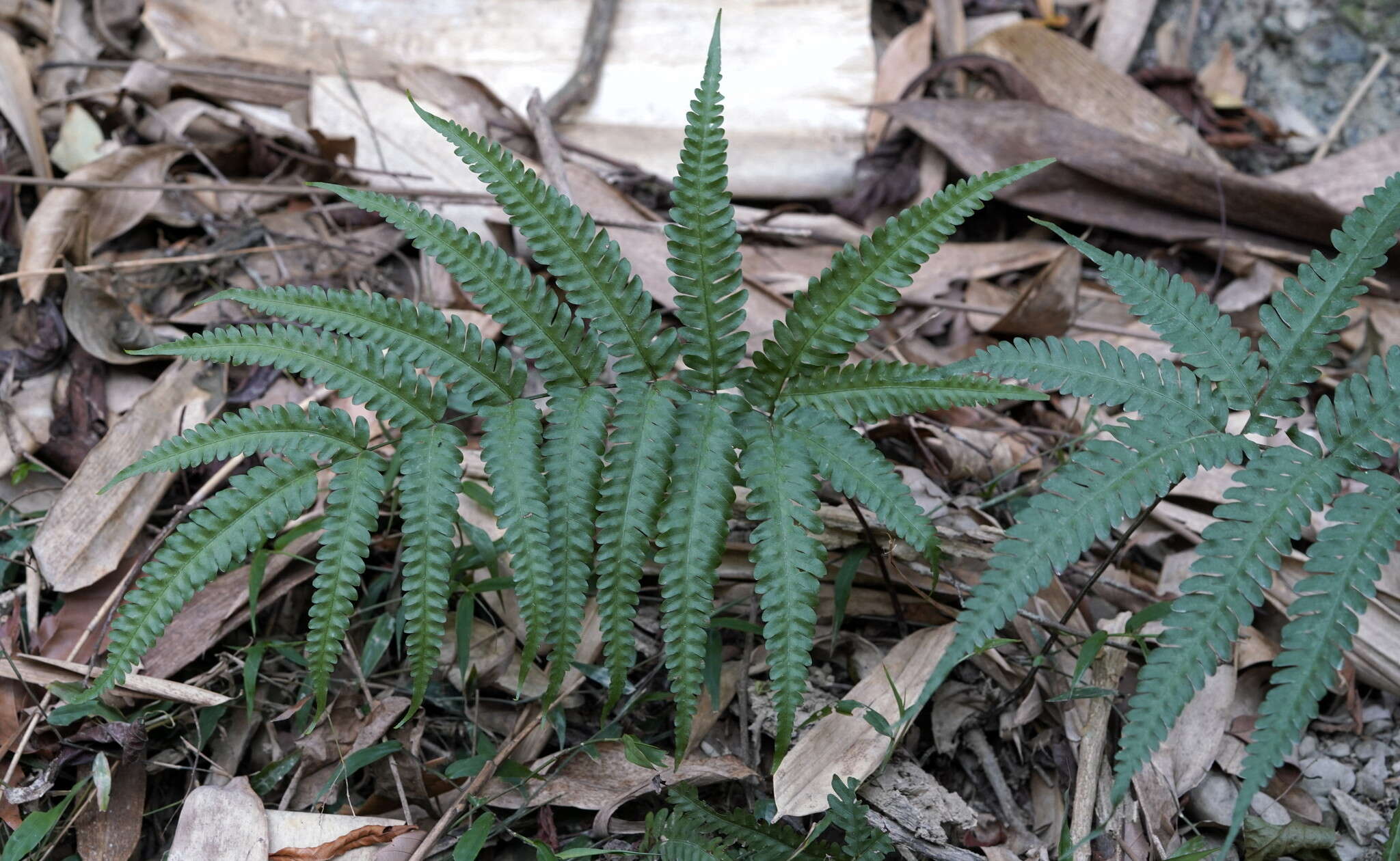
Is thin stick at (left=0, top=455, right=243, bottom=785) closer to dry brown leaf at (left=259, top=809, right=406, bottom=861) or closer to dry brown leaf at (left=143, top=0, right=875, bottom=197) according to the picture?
dry brown leaf at (left=259, top=809, right=406, bottom=861)

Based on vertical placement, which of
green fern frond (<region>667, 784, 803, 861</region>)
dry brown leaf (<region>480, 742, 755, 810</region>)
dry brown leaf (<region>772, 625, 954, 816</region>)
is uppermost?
dry brown leaf (<region>772, 625, 954, 816</region>)

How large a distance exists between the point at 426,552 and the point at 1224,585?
1.41 m

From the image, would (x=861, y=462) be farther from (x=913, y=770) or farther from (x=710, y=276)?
(x=913, y=770)

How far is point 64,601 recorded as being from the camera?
2.42 metres

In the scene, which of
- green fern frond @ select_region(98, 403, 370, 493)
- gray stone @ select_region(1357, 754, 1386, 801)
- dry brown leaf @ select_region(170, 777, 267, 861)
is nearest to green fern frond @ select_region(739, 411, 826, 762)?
green fern frond @ select_region(98, 403, 370, 493)

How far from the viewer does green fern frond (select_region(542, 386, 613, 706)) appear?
1865 mm

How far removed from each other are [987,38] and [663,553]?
9.50ft

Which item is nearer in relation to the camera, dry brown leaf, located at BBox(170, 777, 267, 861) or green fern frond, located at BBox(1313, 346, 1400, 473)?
green fern frond, located at BBox(1313, 346, 1400, 473)

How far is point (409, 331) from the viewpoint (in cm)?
202

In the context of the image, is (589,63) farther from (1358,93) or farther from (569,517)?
(1358,93)

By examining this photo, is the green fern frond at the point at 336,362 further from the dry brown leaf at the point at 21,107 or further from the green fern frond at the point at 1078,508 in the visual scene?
the dry brown leaf at the point at 21,107

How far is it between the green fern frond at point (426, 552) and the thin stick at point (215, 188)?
1.37 m

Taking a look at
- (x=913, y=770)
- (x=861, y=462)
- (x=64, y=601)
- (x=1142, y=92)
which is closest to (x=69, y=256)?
(x=64, y=601)

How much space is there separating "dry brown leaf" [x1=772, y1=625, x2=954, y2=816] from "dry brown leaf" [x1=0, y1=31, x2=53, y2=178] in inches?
117
